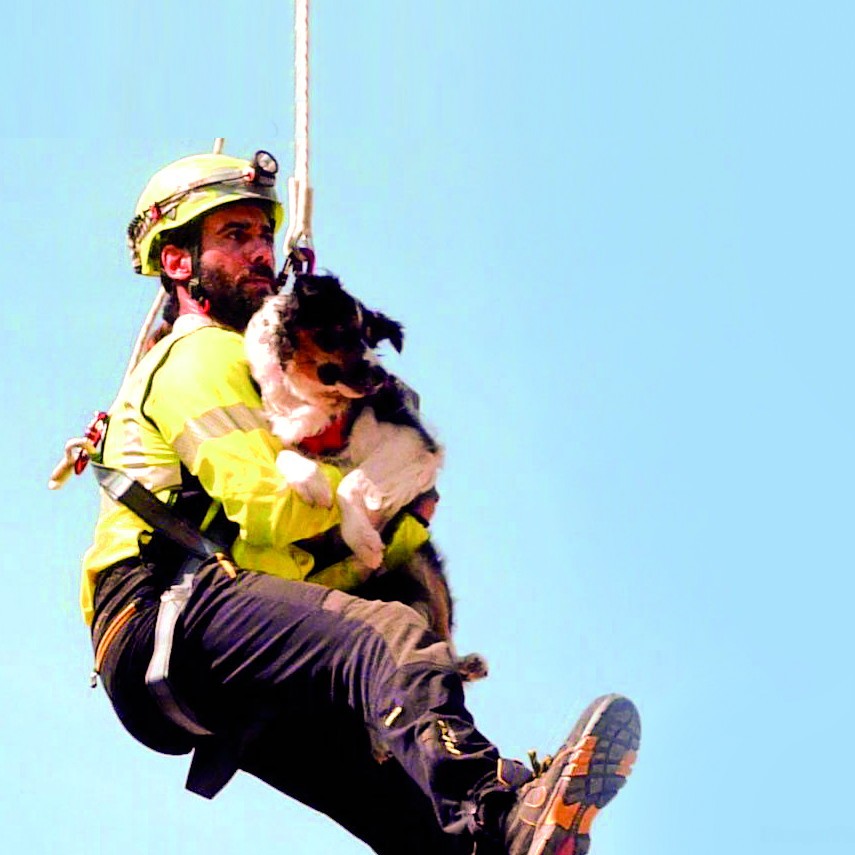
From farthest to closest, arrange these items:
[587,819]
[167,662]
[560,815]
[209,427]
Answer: [209,427] < [167,662] < [587,819] < [560,815]

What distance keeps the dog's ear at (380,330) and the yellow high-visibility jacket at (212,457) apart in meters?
0.46

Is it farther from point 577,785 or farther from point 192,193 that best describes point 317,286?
point 577,785

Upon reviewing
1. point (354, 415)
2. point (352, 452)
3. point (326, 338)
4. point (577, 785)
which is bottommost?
point (577, 785)

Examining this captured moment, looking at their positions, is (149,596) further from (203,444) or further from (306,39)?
(306,39)

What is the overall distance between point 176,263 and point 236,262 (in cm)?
27

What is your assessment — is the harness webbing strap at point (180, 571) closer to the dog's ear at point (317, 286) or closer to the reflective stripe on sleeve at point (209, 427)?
the reflective stripe on sleeve at point (209, 427)

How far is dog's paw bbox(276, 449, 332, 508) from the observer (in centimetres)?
867

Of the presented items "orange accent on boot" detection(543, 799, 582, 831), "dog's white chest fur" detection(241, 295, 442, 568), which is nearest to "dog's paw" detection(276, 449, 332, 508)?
"dog's white chest fur" detection(241, 295, 442, 568)

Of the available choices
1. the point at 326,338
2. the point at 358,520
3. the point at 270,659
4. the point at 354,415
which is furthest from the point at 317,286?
the point at 270,659

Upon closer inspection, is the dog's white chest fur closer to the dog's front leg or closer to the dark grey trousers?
the dog's front leg

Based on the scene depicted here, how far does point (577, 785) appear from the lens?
7836 mm

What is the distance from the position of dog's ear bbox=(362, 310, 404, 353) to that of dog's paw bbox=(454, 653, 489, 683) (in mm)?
1203

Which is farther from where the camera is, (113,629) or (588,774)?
(113,629)

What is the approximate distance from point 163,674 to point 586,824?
1620 mm
